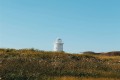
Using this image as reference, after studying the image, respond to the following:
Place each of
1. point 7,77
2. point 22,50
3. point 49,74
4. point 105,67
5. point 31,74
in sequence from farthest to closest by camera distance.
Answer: point 22,50
point 105,67
point 49,74
point 31,74
point 7,77

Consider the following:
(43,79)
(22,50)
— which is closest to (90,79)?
(43,79)

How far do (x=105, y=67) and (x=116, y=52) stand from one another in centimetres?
3988

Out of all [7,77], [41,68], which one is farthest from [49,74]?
[7,77]

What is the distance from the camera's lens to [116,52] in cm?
6694

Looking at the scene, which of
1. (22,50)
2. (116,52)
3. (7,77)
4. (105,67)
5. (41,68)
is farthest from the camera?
(116,52)

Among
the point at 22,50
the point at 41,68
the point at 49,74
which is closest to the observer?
the point at 49,74

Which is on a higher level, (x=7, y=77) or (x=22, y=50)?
(x=22, y=50)

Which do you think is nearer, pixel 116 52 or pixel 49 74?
pixel 49 74

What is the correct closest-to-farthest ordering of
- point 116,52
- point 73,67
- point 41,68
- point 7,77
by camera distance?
point 7,77
point 41,68
point 73,67
point 116,52

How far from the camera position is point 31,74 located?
19344 mm

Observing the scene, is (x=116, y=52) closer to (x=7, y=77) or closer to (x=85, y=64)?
(x=85, y=64)

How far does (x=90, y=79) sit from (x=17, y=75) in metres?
3.40

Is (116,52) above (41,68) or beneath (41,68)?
above

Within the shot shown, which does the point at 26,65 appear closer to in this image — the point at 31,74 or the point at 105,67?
the point at 31,74
